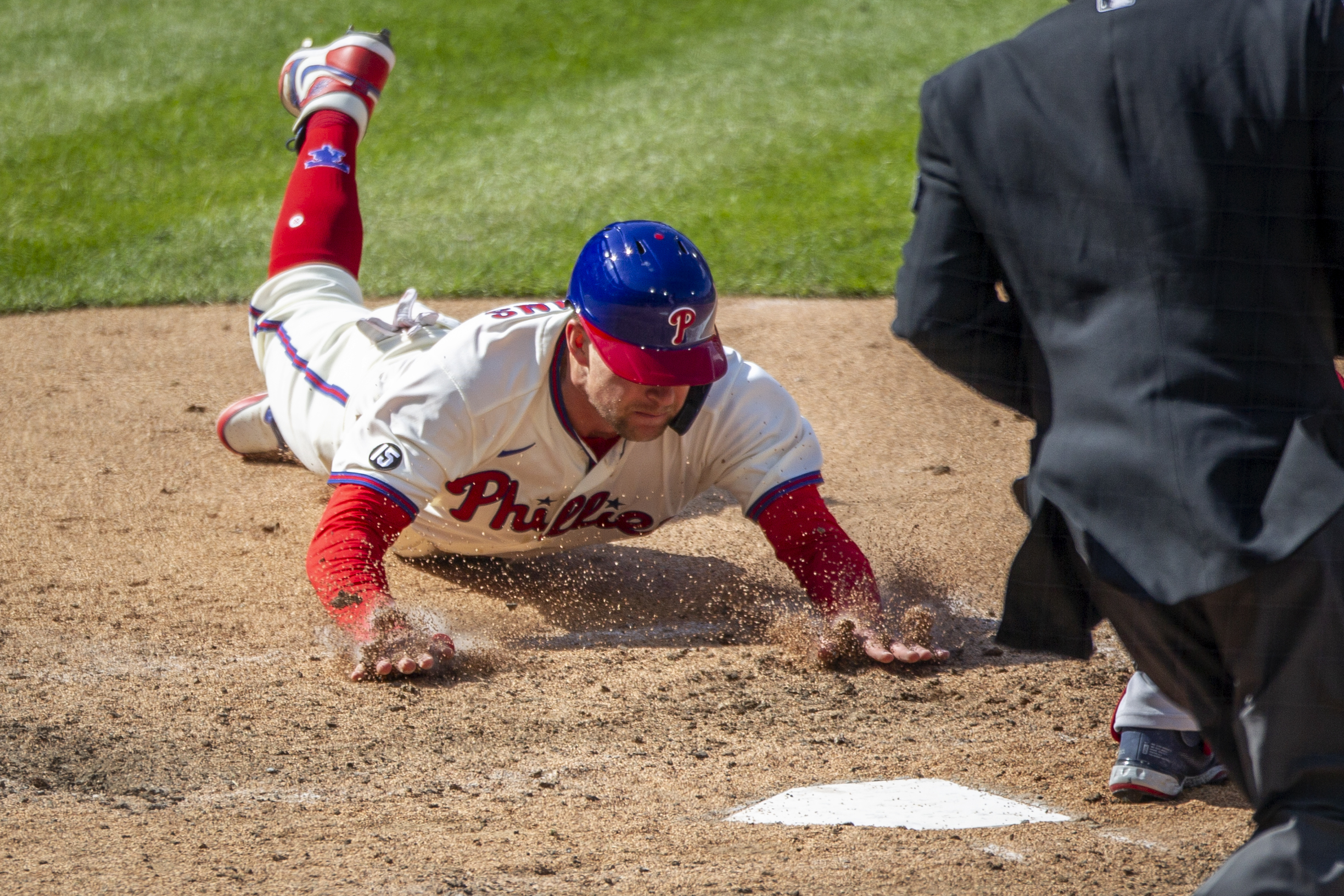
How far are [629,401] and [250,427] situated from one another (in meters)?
1.88

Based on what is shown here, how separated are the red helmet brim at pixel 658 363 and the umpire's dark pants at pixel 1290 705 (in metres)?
1.37

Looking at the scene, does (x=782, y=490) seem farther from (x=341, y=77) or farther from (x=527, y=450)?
(x=341, y=77)

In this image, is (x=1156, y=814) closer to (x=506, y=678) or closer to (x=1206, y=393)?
(x=1206, y=393)

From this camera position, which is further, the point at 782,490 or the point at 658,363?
the point at 782,490

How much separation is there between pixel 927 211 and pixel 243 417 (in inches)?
122

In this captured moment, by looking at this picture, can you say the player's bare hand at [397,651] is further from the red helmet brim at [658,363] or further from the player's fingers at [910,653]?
the player's fingers at [910,653]

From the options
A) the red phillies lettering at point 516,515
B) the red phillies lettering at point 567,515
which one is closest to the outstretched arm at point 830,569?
the red phillies lettering at point 567,515

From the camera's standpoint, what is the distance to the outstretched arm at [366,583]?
2.96 meters

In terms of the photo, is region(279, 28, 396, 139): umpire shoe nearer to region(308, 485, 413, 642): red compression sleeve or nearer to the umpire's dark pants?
region(308, 485, 413, 642): red compression sleeve

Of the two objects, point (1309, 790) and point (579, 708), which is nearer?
point (1309, 790)

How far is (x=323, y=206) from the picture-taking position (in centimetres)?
456

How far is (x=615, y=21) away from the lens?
32.0 ft

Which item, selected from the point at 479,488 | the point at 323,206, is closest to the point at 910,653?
the point at 479,488

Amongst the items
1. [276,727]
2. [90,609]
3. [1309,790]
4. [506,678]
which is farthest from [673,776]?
[90,609]
